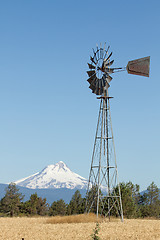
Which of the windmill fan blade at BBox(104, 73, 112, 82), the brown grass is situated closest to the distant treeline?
the brown grass

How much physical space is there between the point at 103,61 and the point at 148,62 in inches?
172

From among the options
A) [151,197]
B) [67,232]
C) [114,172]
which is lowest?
[67,232]

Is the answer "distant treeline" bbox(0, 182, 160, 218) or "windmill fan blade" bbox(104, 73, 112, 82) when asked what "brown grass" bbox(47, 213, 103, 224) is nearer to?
"windmill fan blade" bbox(104, 73, 112, 82)

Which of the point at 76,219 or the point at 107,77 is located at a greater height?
the point at 107,77

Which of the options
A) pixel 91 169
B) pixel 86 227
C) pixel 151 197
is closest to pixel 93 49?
pixel 91 169

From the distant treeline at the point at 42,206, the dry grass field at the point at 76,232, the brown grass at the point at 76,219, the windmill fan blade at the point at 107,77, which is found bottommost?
the dry grass field at the point at 76,232

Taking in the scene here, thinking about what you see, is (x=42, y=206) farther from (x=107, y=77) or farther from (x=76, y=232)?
(x=76, y=232)

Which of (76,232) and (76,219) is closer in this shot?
(76,232)

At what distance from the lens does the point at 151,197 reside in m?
100

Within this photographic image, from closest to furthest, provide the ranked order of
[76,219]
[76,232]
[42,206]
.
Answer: [76,232] < [76,219] < [42,206]

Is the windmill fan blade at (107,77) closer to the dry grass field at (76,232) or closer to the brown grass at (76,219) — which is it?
the brown grass at (76,219)

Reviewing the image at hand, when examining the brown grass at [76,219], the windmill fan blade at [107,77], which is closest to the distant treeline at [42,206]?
the brown grass at [76,219]

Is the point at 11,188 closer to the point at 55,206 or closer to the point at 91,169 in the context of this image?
the point at 55,206

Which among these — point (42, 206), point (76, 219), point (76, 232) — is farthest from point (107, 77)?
point (42, 206)
